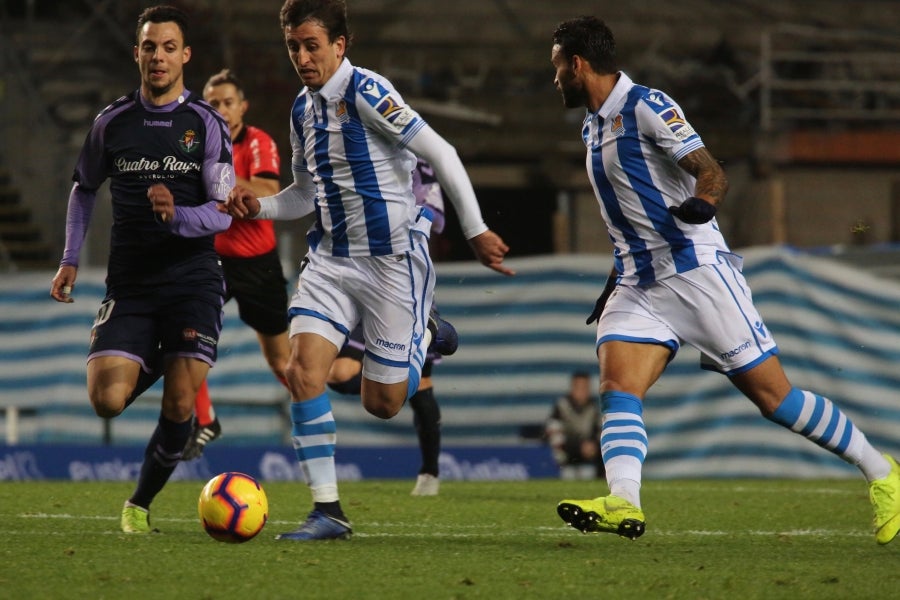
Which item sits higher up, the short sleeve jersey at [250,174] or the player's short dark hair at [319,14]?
the player's short dark hair at [319,14]

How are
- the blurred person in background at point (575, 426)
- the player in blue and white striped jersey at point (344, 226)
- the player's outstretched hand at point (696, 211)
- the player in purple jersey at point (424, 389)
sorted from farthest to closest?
the blurred person in background at point (575, 426), the player in purple jersey at point (424, 389), the player in blue and white striped jersey at point (344, 226), the player's outstretched hand at point (696, 211)

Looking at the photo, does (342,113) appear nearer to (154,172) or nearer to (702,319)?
(154,172)

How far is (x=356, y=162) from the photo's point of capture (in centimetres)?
656

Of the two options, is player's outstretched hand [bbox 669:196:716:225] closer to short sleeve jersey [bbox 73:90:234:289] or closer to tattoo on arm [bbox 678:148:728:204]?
tattoo on arm [bbox 678:148:728:204]

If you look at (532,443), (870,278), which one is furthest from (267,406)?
(870,278)

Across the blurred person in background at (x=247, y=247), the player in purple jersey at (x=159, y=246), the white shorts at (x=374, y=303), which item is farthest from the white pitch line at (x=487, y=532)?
the blurred person in background at (x=247, y=247)

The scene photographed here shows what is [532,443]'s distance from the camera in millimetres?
12781

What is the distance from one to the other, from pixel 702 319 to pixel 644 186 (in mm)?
618

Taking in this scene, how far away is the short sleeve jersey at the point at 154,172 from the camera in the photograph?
680cm

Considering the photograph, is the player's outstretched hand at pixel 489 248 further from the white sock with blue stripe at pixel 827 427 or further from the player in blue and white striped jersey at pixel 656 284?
the white sock with blue stripe at pixel 827 427

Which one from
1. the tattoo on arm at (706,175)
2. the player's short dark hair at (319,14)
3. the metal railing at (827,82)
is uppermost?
the metal railing at (827,82)

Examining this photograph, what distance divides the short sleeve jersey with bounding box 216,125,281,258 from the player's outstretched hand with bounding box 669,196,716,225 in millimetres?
4250

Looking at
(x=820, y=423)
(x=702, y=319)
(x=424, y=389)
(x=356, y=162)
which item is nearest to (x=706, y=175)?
(x=702, y=319)

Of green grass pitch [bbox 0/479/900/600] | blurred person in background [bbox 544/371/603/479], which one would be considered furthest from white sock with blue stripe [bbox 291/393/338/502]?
blurred person in background [bbox 544/371/603/479]
